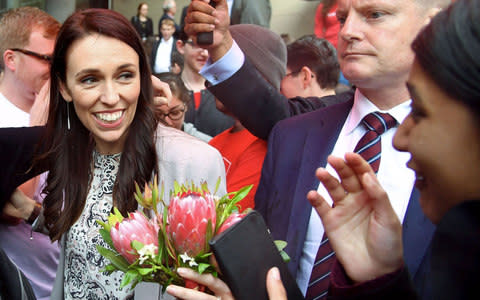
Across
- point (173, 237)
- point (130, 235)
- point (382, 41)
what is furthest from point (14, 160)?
point (382, 41)

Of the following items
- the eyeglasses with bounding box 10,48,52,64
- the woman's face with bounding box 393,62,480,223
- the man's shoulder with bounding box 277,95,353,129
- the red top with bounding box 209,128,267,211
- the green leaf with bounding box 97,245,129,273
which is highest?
the woman's face with bounding box 393,62,480,223

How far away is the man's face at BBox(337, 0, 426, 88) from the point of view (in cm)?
178

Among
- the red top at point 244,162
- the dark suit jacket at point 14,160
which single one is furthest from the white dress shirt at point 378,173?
the dark suit jacket at point 14,160

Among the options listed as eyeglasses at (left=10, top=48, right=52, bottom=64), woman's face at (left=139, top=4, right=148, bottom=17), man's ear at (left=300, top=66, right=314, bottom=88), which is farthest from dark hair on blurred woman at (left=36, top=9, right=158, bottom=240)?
woman's face at (left=139, top=4, right=148, bottom=17)

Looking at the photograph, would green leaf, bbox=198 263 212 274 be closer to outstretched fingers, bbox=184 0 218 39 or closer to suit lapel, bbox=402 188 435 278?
suit lapel, bbox=402 188 435 278

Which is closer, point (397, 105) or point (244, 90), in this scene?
point (397, 105)

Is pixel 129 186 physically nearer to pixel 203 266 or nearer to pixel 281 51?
pixel 203 266

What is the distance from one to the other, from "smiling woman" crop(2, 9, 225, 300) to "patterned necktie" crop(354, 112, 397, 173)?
0.61 m

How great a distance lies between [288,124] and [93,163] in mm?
932

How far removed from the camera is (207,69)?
2318mm

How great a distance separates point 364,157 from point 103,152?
47.2 inches

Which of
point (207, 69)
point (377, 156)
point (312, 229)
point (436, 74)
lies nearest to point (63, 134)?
point (207, 69)

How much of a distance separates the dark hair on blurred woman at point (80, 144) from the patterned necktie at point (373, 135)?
2.97 ft

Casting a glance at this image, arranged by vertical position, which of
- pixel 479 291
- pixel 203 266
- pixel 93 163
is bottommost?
pixel 93 163
